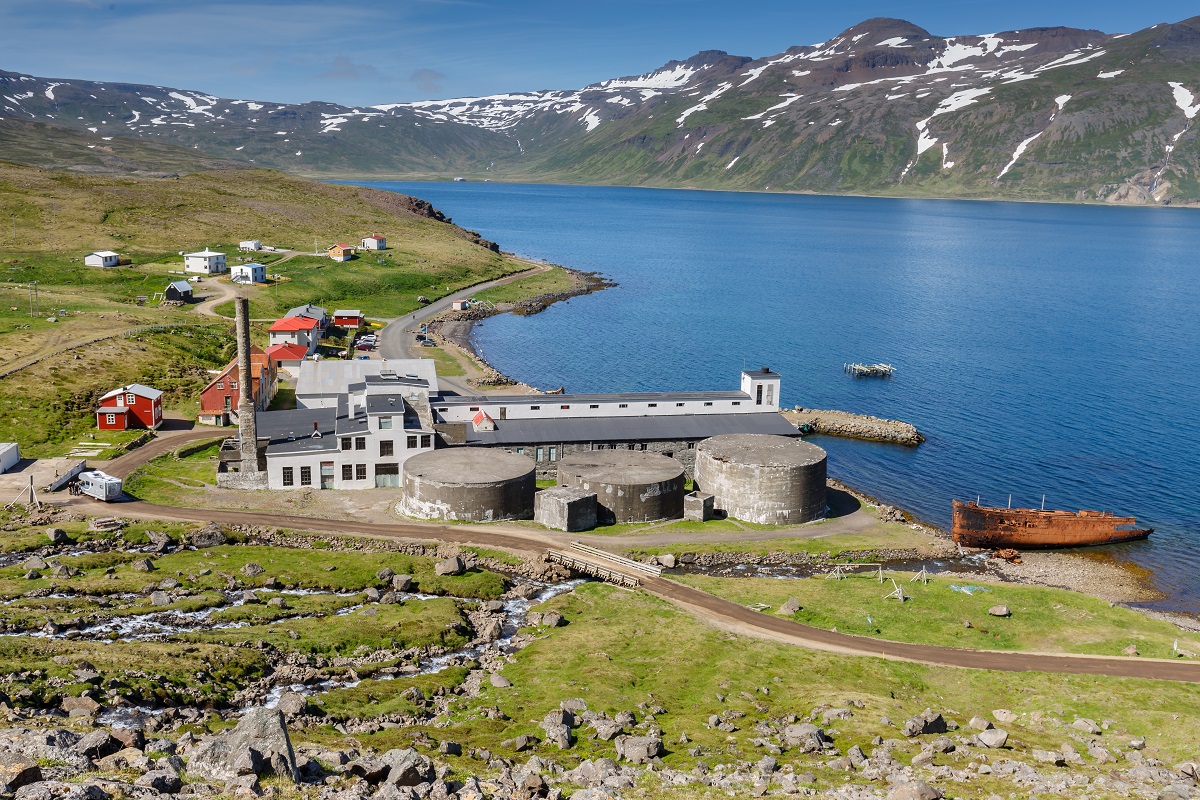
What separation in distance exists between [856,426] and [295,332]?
256ft

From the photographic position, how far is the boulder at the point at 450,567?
65.8m

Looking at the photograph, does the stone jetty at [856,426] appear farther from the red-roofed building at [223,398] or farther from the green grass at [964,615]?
the red-roofed building at [223,398]

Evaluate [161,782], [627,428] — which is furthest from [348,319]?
[161,782]

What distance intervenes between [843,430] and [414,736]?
80659 mm

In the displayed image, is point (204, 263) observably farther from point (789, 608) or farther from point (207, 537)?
point (789, 608)

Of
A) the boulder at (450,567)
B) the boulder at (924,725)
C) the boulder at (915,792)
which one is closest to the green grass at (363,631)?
the boulder at (450,567)

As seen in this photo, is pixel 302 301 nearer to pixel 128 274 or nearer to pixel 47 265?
pixel 128 274

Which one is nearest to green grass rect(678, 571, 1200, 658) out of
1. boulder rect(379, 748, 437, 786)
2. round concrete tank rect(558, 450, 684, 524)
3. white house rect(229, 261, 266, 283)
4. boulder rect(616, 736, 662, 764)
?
round concrete tank rect(558, 450, 684, 524)

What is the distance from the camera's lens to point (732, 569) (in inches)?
2827

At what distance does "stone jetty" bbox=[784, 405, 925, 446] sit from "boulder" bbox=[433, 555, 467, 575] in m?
53.5

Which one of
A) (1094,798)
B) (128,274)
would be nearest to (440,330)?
(128,274)

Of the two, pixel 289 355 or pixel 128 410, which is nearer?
pixel 128 410

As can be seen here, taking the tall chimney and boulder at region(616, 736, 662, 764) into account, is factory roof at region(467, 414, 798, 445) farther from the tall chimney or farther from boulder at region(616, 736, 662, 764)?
boulder at region(616, 736, 662, 764)

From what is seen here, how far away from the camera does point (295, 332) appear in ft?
423
